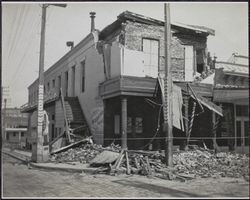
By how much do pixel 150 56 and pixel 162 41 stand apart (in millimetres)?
1357

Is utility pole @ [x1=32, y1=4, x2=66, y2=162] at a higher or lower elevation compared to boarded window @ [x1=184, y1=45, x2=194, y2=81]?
lower

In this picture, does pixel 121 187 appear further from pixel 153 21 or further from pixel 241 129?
pixel 241 129

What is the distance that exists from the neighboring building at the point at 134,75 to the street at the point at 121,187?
6.07 metres

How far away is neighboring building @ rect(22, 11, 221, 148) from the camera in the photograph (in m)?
18.0

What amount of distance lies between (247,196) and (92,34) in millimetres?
15684

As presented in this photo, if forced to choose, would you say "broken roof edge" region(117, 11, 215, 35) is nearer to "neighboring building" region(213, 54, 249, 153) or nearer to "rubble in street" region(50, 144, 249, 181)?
"neighboring building" region(213, 54, 249, 153)

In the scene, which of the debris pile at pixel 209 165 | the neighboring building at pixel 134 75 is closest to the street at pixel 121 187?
the debris pile at pixel 209 165

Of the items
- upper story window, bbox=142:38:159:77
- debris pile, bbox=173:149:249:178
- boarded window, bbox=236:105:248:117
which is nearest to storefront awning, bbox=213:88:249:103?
boarded window, bbox=236:105:248:117

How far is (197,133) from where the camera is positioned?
838 inches

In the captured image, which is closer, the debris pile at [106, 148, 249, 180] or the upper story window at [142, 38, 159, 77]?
the debris pile at [106, 148, 249, 180]

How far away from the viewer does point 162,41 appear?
20250mm

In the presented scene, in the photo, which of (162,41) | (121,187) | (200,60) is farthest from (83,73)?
(121,187)

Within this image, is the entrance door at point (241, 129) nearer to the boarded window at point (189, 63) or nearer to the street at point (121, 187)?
the boarded window at point (189, 63)

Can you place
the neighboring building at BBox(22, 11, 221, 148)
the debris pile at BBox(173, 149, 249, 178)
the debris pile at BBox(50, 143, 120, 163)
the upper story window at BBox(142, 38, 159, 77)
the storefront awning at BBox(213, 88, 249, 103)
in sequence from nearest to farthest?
1. the debris pile at BBox(173, 149, 249, 178)
2. the debris pile at BBox(50, 143, 120, 163)
3. the neighboring building at BBox(22, 11, 221, 148)
4. the storefront awning at BBox(213, 88, 249, 103)
5. the upper story window at BBox(142, 38, 159, 77)
